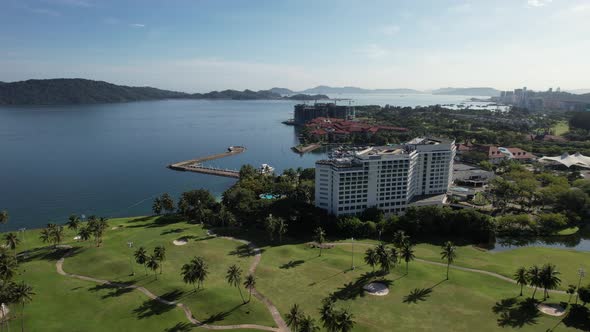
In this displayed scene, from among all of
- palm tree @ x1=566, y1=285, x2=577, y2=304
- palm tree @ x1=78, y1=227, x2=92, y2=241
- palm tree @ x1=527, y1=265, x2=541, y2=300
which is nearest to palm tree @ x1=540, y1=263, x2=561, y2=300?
palm tree @ x1=527, y1=265, x2=541, y2=300

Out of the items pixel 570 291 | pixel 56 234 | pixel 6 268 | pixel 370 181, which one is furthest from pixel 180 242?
pixel 570 291

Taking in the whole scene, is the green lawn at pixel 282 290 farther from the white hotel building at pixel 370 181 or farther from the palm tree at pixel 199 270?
the white hotel building at pixel 370 181

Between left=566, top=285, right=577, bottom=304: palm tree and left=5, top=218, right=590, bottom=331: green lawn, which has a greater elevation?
left=566, top=285, right=577, bottom=304: palm tree

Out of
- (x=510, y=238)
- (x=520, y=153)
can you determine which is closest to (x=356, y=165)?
(x=510, y=238)

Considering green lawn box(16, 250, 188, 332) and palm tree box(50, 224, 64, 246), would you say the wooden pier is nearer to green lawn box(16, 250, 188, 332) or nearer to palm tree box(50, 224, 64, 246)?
palm tree box(50, 224, 64, 246)

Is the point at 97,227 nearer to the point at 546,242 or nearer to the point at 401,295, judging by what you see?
the point at 401,295

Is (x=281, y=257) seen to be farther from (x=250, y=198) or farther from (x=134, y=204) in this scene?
(x=134, y=204)
